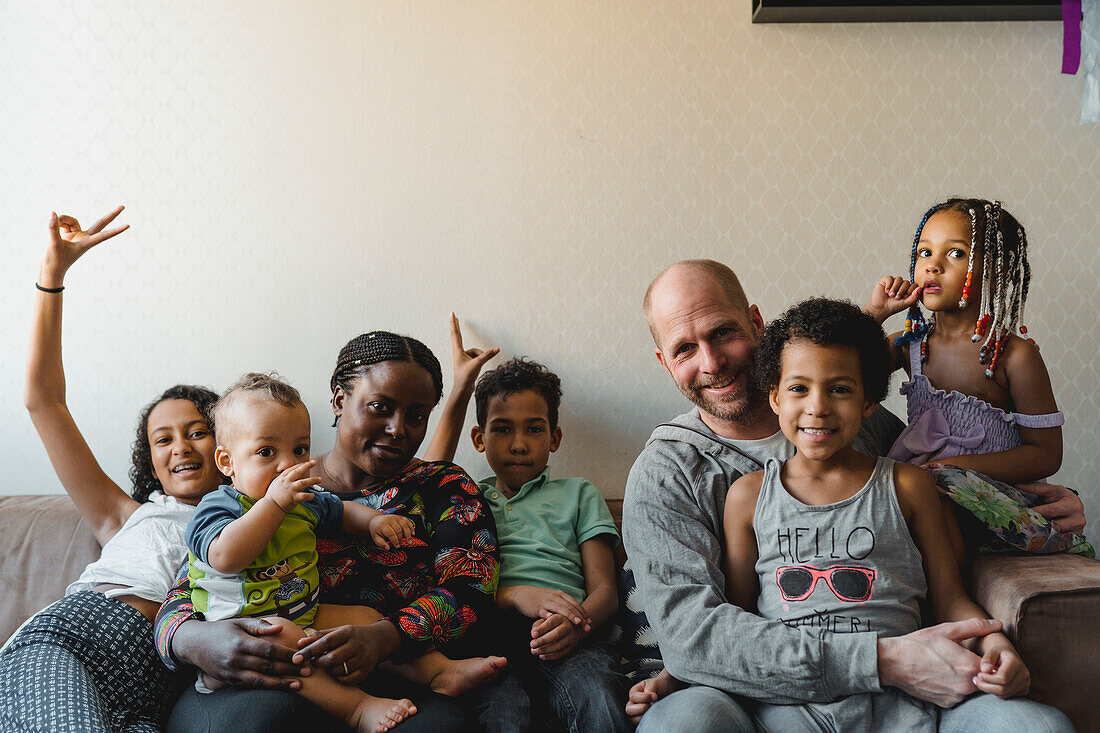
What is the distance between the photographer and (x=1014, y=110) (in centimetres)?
251

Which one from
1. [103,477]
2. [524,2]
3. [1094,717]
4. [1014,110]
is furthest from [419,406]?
[1014,110]

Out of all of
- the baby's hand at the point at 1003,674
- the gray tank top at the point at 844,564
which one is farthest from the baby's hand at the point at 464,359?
the baby's hand at the point at 1003,674

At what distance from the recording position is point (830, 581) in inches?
60.4

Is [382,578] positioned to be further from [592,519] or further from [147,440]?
[147,440]

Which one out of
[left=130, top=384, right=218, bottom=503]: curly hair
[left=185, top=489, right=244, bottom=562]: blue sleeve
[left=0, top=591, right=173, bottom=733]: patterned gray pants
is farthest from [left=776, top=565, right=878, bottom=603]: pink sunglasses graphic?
[left=130, top=384, right=218, bottom=503]: curly hair

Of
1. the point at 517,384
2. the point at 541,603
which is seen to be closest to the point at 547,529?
the point at 541,603

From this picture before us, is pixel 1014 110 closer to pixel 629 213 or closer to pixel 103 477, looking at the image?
pixel 629 213

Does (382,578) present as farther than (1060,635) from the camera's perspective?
Yes

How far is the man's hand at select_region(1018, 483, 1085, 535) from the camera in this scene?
182cm

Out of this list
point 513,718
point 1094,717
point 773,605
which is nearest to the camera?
point 1094,717

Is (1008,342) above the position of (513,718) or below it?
above

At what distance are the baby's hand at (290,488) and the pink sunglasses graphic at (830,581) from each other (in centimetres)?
91

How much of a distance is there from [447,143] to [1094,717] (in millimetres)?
2056

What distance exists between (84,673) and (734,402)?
4.70 ft
